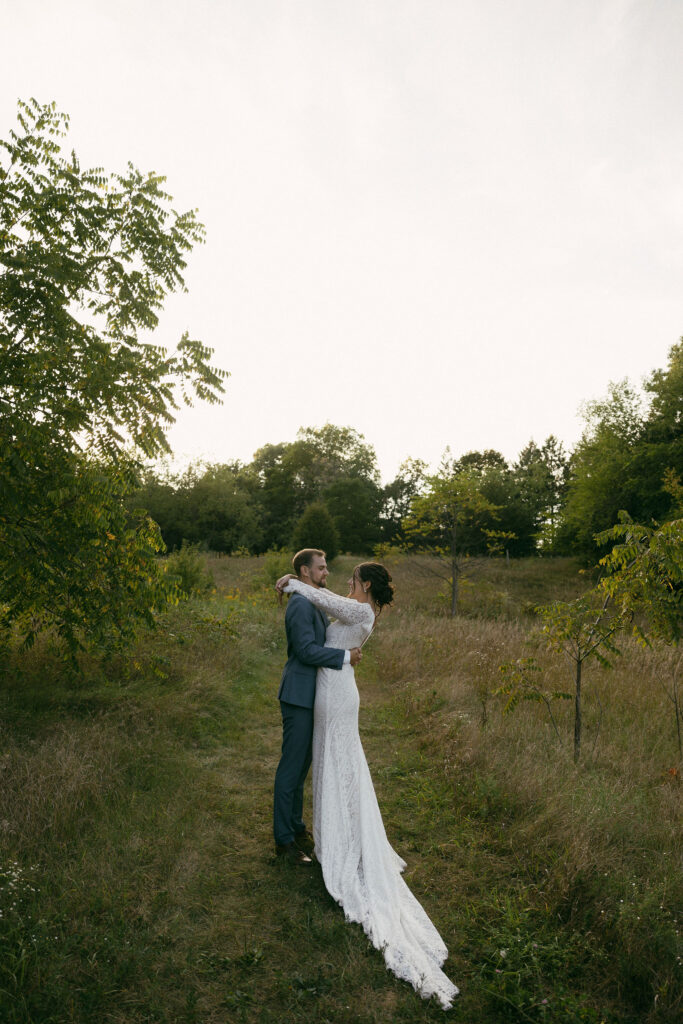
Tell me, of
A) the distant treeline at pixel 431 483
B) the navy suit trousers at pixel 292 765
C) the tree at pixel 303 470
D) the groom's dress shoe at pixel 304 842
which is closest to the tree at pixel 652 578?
the navy suit trousers at pixel 292 765

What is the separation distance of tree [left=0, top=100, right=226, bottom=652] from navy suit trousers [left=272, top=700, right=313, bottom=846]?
1757 mm

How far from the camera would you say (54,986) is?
2809 millimetres

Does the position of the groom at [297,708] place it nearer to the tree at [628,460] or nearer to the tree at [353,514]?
the tree at [628,460]

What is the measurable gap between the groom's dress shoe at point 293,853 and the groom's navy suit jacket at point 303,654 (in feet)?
3.44

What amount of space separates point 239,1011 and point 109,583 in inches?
130

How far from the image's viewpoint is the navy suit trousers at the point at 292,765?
4414 mm

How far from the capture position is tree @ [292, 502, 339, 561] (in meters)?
35.6

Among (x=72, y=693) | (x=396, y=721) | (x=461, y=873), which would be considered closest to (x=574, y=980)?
(x=461, y=873)

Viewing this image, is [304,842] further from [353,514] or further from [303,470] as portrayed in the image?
[303,470]

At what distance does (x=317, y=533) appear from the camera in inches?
1405

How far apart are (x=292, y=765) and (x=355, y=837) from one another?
0.75 metres

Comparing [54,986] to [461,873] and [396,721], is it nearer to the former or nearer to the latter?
[461,873]

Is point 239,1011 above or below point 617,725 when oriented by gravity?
below

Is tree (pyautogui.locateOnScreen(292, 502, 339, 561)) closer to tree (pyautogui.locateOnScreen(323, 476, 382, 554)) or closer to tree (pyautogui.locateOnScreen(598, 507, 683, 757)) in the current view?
tree (pyautogui.locateOnScreen(323, 476, 382, 554))
